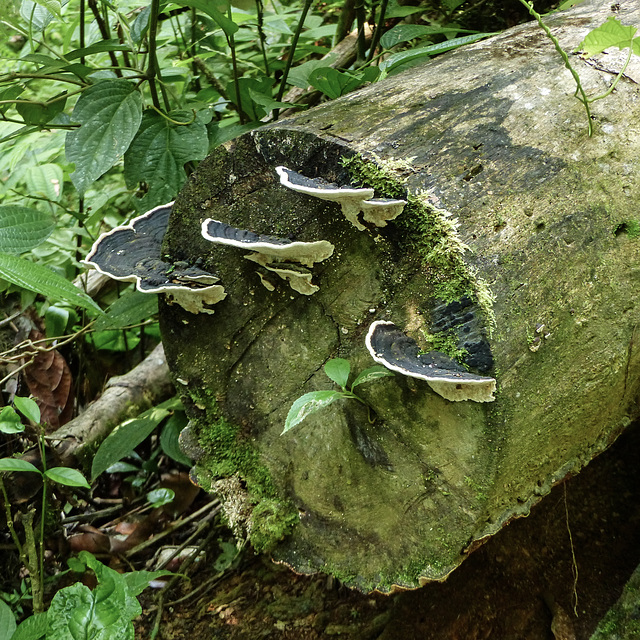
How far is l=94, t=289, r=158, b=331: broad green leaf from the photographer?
2264mm

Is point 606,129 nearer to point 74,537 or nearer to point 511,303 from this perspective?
point 511,303

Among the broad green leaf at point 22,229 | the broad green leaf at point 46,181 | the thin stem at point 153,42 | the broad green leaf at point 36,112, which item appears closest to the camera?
the broad green leaf at point 22,229

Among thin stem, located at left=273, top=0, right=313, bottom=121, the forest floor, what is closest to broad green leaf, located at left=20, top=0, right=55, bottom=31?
thin stem, located at left=273, top=0, right=313, bottom=121

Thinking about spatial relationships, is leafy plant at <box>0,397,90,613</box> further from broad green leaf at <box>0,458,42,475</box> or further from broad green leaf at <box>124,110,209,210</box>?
broad green leaf at <box>124,110,209,210</box>

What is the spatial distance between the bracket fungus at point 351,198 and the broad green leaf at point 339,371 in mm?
402

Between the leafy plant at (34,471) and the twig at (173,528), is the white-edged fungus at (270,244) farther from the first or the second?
the twig at (173,528)

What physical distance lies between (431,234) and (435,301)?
0.18 m

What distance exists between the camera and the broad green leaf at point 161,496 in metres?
2.85

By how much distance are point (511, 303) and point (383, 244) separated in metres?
0.41

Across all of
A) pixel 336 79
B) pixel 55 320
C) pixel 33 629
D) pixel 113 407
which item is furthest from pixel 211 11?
pixel 33 629

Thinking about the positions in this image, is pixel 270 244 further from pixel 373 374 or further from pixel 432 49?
pixel 432 49

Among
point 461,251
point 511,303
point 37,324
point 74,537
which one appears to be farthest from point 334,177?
point 37,324

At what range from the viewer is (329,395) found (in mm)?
1480

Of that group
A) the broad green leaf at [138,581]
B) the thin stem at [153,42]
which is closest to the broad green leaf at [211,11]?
the thin stem at [153,42]
